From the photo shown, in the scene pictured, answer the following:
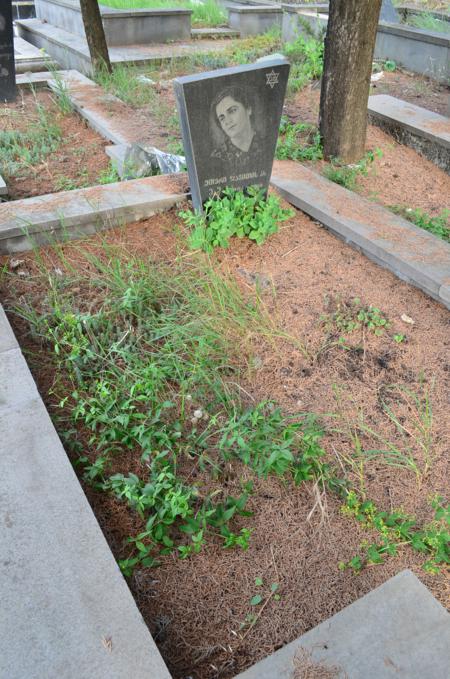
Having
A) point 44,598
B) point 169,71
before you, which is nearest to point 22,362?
point 44,598

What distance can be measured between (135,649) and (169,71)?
27.4 feet

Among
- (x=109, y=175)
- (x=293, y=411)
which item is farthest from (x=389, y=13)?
(x=293, y=411)

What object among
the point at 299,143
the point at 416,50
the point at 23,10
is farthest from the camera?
the point at 23,10

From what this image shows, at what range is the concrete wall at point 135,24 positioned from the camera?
966cm

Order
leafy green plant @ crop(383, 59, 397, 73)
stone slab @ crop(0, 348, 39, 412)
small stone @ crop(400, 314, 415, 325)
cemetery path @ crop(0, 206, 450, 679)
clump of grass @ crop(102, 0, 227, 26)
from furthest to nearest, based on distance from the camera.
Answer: clump of grass @ crop(102, 0, 227, 26) → leafy green plant @ crop(383, 59, 397, 73) → small stone @ crop(400, 314, 415, 325) → stone slab @ crop(0, 348, 39, 412) → cemetery path @ crop(0, 206, 450, 679)

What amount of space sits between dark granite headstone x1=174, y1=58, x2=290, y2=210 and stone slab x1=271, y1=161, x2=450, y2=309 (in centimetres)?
39

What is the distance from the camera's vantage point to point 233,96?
11.8 ft

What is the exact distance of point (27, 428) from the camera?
2332 mm

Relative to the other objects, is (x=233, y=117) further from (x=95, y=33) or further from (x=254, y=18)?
(x=254, y=18)

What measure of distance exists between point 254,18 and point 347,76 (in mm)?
7690

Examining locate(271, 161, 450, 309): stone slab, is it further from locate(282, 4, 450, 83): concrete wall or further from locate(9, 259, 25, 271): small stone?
locate(282, 4, 450, 83): concrete wall

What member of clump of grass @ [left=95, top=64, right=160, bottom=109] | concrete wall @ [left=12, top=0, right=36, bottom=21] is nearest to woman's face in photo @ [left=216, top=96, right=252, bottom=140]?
clump of grass @ [left=95, top=64, right=160, bottom=109]

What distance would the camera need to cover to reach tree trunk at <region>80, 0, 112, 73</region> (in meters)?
7.08

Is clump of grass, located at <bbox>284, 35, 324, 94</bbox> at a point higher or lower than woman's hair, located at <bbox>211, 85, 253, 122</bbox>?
lower
